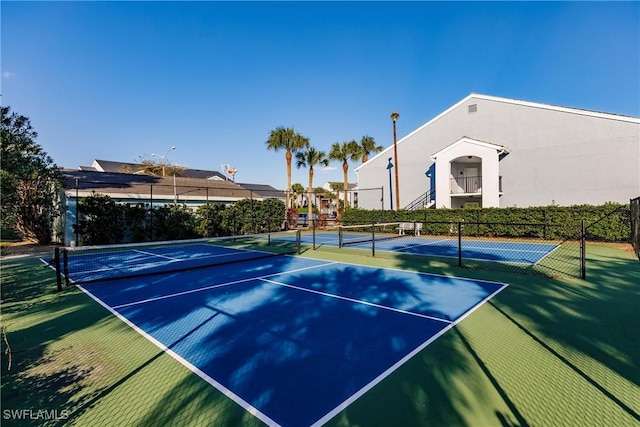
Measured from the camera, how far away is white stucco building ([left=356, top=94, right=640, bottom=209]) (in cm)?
1817

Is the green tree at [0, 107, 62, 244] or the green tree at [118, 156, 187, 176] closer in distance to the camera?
the green tree at [0, 107, 62, 244]

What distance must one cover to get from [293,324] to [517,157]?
22603 mm

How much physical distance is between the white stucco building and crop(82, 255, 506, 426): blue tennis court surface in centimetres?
1686

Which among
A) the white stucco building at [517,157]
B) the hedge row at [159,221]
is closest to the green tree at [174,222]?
the hedge row at [159,221]

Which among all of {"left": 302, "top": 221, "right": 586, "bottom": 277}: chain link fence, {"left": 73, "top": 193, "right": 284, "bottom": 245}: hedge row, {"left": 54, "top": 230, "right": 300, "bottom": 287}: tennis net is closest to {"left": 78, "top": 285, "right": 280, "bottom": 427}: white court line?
{"left": 54, "top": 230, "right": 300, "bottom": 287}: tennis net

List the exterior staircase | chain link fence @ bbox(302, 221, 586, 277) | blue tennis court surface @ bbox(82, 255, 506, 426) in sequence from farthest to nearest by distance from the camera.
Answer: the exterior staircase → chain link fence @ bbox(302, 221, 586, 277) → blue tennis court surface @ bbox(82, 255, 506, 426)

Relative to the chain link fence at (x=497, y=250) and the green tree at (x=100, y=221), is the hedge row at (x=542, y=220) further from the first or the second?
the green tree at (x=100, y=221)

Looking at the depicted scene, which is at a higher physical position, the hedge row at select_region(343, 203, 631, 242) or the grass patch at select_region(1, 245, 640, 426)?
the hedge row at select_region(343, 203, 631, 242)

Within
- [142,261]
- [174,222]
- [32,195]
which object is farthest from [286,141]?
[142,261]

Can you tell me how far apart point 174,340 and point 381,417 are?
3.32m

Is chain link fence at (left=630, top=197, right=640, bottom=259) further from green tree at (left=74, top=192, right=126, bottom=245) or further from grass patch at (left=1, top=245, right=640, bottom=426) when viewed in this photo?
green tree at (left=74, top=192, right=126, bottom=245)

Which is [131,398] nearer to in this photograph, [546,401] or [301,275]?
[546,401]

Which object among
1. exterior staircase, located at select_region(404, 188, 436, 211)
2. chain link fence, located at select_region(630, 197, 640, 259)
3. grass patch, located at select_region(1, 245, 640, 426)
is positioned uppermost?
exterior staircase, located at select_region(404, 188, 436, 211)

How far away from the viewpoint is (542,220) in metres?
17.5
